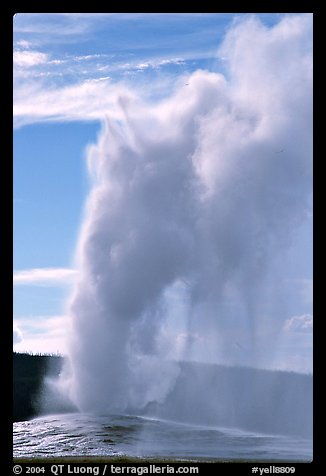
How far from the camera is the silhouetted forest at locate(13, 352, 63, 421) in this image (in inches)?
1992

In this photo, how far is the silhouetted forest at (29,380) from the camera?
1992 inches

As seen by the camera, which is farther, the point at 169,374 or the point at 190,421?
the point at 169,374

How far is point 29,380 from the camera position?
56.1m
